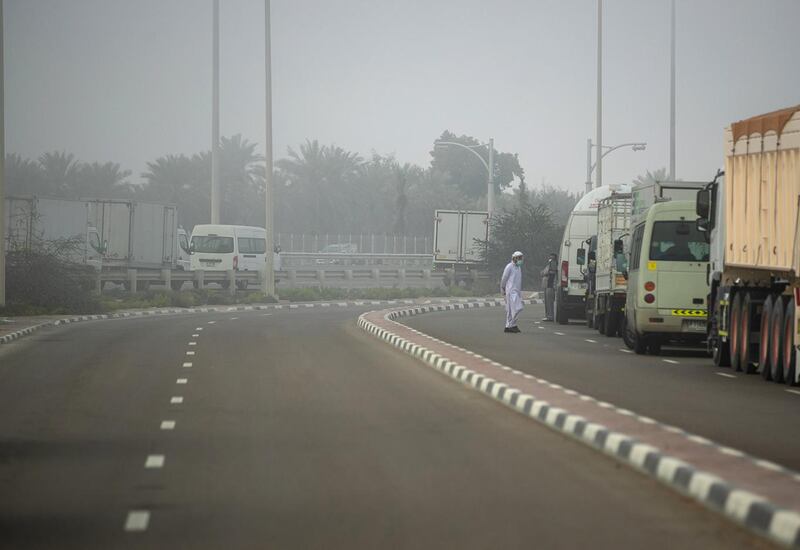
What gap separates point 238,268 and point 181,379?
1515 inches

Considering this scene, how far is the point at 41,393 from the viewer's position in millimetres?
16891

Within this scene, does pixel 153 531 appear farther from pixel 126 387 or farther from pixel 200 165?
pixel 200 165

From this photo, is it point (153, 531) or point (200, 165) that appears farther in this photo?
point (200, 165)

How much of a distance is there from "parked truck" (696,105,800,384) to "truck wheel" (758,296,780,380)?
0.05ft

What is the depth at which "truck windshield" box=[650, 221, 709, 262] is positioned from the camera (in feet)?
82.6

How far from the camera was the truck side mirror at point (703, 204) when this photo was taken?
23719 millimetres

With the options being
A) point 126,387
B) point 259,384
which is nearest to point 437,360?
point 259,384

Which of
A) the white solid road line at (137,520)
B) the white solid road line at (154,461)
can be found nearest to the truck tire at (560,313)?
the white solid road line at (154,461)

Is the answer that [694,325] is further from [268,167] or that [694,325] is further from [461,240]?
[461,240]

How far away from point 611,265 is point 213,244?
2799cm

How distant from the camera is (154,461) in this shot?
1101cm

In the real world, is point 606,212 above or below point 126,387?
above

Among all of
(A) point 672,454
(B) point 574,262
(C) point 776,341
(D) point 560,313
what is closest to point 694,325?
(C) point 776,341

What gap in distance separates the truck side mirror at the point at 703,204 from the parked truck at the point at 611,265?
5744mm
